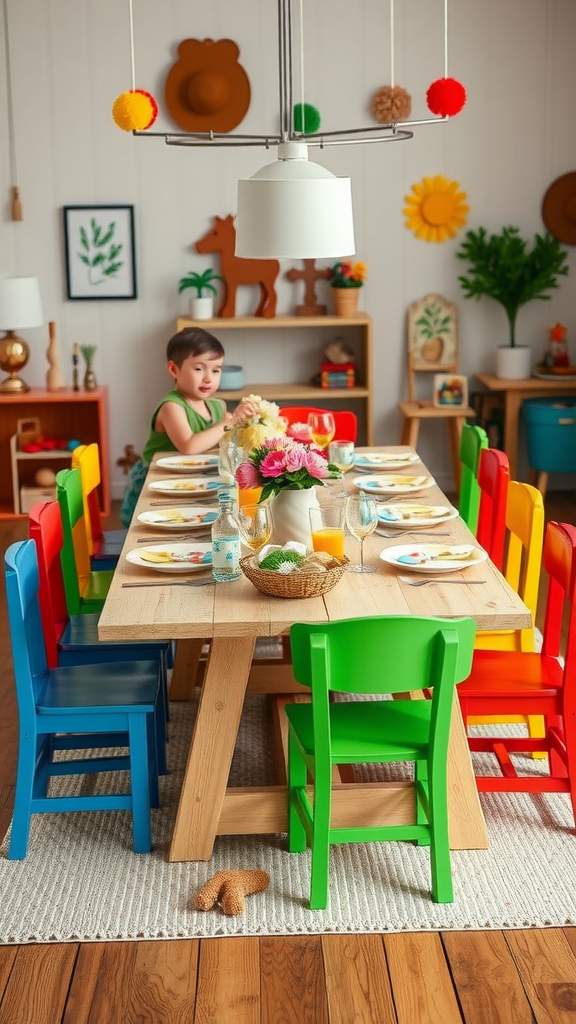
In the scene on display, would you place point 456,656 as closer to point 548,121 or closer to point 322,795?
point 322,795

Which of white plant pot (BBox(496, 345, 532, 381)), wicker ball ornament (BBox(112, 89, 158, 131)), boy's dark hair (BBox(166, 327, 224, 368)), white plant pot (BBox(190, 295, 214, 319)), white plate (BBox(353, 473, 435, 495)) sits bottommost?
white plate (BBox(353, 473, 435, 495))

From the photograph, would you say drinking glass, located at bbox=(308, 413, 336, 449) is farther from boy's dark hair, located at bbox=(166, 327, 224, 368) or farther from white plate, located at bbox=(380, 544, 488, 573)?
white plate, located at bbox=(380, 544, 488, 573)

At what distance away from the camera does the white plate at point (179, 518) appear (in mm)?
3365

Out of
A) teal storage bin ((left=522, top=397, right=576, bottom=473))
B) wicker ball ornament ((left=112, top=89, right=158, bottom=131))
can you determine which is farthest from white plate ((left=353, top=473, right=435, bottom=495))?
teal storage bin ((left=522, top=397, right=576, bottom=473))

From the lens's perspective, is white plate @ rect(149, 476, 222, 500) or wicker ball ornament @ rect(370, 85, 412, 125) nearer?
white plate @ rect(149, 476, 222, 500)

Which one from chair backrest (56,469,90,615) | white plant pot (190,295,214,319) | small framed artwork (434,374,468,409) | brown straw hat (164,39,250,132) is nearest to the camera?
chair backrest (56,469,90,615)

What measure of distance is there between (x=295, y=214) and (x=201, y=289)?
12.9 feet

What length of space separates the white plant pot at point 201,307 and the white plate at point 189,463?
2178 mm

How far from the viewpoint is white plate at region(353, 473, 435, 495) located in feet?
12.5

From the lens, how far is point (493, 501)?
3.71 metres

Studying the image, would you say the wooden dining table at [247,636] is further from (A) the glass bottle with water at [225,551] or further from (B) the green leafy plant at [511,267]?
(B) the green leafy plant at [511,267]

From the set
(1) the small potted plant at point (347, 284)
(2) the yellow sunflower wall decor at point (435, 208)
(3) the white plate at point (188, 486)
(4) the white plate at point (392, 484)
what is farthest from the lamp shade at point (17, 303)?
(4) the white plate at point (392, 484)

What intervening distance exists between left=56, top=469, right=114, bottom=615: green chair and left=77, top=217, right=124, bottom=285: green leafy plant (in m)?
2.95

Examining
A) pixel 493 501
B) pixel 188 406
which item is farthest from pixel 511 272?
pixel 493 501
